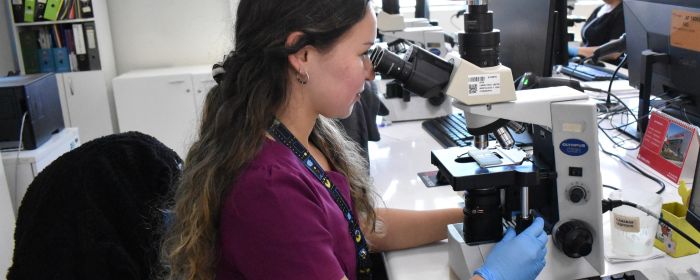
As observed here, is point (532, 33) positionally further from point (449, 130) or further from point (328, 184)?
point (328, 184)

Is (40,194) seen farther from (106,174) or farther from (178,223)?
(178,223)

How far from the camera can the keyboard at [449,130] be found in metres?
1.85

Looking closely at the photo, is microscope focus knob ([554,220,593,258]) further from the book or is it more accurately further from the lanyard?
the book

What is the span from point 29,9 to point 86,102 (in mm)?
653

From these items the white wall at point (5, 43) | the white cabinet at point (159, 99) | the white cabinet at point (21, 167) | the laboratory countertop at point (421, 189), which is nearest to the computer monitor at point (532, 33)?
the laboratory countertop at point (421, 189)

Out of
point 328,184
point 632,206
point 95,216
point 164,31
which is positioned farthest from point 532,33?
point 164,31

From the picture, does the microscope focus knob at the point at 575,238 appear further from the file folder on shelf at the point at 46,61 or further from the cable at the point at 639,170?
the file folder on shelf at the point at 46,61

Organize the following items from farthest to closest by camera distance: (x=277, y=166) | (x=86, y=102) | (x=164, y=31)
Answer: (x=164, y=31) → (x=86, y=102) → (x=277, y=166)

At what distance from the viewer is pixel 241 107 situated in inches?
37.4

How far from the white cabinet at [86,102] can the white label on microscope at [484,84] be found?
3.32 m

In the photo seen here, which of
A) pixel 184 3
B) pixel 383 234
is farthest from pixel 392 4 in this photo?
pixel 184 3

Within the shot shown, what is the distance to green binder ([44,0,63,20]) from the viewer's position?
3551mm

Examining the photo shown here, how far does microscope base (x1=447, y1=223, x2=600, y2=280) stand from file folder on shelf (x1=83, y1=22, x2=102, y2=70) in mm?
3325

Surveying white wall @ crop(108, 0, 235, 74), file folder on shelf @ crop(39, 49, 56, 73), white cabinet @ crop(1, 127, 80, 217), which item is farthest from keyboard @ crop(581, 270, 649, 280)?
file folder on shelf @ crop(39, 49, 56, 73)
